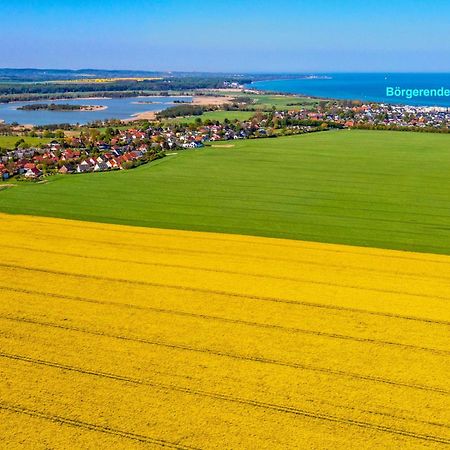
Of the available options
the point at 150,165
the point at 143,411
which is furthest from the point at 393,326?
the point at 150,165

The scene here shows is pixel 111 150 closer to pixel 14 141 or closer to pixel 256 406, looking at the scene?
pixel 14 141

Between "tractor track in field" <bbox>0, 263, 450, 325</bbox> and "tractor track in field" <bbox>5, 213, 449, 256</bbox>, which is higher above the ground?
"tractor track in field" <bbox>5, 213, 449, 256</bbox>

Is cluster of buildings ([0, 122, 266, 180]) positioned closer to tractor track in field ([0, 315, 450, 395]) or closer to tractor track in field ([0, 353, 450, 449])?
tractor track in field ([0, 315, 450, 395])

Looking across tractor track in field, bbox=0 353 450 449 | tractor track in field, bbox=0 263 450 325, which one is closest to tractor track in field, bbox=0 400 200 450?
tractor track in field, bbox=0 353 450 449

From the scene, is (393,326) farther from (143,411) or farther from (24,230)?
(24,230)

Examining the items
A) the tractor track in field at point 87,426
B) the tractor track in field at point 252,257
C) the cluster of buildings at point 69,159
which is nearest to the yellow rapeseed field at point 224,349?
the tractor track in field at point 87,426

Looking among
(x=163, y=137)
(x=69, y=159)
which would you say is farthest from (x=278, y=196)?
(x=163, y=137)
